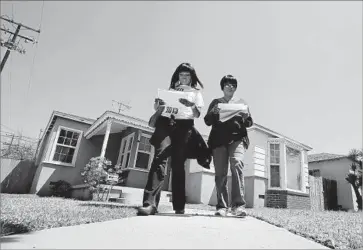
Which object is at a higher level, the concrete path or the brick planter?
the brick planter

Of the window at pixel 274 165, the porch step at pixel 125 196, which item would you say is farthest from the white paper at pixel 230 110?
the window at pixel 274 165

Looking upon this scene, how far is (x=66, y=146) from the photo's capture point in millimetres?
12984

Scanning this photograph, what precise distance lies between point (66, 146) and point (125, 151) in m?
3.29

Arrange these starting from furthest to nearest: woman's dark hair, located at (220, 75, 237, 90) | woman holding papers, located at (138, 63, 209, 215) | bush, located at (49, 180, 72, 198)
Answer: bush, located at (49, 180, 72, 198), woman's dark hair, located at (220, 75, 237, 90), woman holding papers, located at (138, 63, 209, 215)

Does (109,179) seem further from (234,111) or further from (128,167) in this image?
(234,111)

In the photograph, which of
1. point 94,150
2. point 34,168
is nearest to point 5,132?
point 34,168

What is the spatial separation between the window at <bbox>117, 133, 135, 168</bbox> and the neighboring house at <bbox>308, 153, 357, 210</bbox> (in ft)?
56.0

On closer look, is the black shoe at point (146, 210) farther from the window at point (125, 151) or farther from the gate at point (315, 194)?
the gate at point (315, 194)

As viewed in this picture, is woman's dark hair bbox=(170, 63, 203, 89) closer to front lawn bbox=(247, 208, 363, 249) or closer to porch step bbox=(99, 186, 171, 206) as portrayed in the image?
front lawn bbox=(247, 208, 363, 249)

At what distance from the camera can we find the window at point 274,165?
11469 mm

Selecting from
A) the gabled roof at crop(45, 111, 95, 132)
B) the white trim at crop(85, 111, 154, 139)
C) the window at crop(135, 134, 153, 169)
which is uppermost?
the gabled roof at crop(45, 111, 95, 132)

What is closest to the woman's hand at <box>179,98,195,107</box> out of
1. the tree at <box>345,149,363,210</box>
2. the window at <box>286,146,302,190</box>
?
the window at <box>286,146,302,190</box>

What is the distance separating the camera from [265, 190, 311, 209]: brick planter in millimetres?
10606

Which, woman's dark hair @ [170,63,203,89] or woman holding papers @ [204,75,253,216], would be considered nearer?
woman holding papers @ [204,75,253,216]
